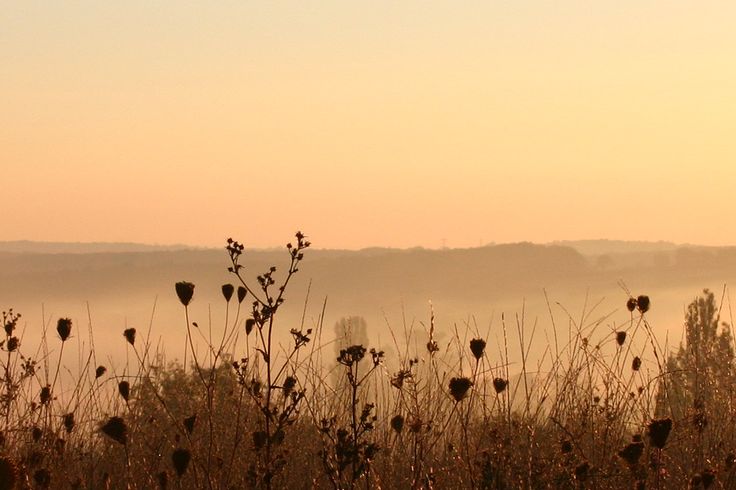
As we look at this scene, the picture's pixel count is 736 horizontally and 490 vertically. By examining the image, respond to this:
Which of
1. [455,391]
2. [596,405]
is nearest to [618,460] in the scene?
[596,405]

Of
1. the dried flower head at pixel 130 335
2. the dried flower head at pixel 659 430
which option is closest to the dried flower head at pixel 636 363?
the dried flower head at pixel 659 430

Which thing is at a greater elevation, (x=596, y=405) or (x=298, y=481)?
(x=596, y=405)

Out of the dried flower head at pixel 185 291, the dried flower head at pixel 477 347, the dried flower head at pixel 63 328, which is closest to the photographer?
the dried flower head at pixel 185 291

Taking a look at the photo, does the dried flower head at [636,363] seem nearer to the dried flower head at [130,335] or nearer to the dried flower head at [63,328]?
the dried flower head at [130,335]

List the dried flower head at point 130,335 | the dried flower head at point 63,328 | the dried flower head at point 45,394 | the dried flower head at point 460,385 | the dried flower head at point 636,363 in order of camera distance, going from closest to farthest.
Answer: the dried flower head at point 460,385
the dried flower head at point 63,328
the dried flower head at point 130,335
the dried flower head at point 45,394
the dried flower head at point 636,363

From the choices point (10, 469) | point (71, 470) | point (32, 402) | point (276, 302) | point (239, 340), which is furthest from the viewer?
point (239, 340)

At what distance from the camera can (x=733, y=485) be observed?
16.9 ft

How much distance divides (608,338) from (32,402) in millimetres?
3666

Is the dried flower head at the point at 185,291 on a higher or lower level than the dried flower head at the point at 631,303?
higher

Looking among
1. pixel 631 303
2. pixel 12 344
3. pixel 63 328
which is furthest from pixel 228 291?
pixel 631 303

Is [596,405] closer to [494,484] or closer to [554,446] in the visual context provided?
[554,446]

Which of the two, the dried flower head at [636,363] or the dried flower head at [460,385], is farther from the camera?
the dried flower head at [636,363]

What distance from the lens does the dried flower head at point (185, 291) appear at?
4305 mm

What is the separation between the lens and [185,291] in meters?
4.32
